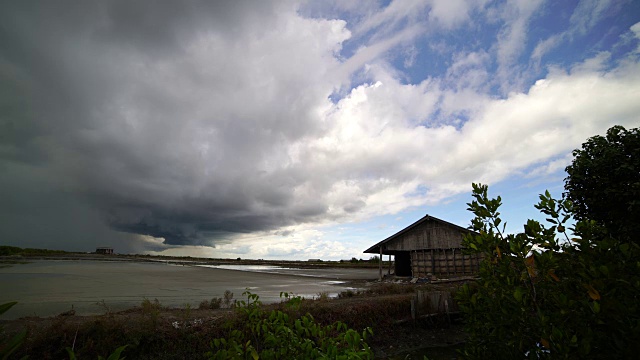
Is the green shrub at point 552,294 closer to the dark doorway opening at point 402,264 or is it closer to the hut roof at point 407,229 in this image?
the hut roof at point 407,229

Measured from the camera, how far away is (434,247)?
27.4 metres

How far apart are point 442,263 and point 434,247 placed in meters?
1.48

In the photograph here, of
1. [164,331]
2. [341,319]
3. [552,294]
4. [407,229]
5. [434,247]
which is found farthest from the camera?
[407,229]

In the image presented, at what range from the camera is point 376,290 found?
2002 centimetres

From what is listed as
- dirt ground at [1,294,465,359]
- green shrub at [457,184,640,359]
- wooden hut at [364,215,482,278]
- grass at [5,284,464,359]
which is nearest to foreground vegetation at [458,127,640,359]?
green shrub at [457,184,640,359]

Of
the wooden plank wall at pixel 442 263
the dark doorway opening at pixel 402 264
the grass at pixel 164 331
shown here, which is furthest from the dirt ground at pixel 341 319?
the dark doorway opening at pixel 402 264

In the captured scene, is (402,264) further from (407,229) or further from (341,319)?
(341,319)

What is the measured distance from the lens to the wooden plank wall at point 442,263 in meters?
25.8

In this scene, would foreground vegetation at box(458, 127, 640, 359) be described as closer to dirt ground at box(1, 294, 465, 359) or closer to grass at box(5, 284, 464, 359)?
grass at box(5, 284, 464, 359)

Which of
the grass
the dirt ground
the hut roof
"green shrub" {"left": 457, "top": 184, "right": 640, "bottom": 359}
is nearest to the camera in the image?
"green shrub" {"left": 457, "top": 184, "right": 640, "bottom": 359}

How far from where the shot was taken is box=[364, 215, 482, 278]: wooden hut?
26078 millimetres

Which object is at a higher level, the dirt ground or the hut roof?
the hut roof

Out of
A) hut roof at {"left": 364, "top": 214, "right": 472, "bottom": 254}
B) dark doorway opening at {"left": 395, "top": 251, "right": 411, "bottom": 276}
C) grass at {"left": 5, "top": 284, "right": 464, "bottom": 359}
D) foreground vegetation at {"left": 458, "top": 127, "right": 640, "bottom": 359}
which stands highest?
hut roof at {"left": 364, "top": 214, "right": 472, "bottom": 254}

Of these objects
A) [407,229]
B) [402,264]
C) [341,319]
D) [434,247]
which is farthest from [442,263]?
[341,319]
